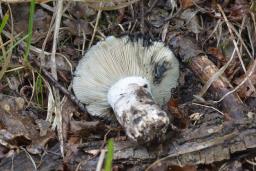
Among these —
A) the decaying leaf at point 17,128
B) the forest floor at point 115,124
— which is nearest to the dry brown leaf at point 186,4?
the forest floor at point 115,124

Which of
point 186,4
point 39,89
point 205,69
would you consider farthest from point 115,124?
point 186,4

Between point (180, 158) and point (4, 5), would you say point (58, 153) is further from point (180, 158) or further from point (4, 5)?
point (4, 5)

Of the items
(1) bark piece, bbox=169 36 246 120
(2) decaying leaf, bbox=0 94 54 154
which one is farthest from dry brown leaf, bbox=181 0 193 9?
(2) decaying leaf, bbox=0 94 54 154

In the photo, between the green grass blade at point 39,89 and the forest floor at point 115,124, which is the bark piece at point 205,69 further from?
the green grass blade at point 39,89

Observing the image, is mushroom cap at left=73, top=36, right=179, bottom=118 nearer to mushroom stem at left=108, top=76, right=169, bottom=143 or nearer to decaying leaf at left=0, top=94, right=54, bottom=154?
mushroom stem at left=108, top=76, right=169, bottom=143

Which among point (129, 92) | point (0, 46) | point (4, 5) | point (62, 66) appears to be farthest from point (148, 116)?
point (4, 5)

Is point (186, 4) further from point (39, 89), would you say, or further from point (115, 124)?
point (39, 89)
